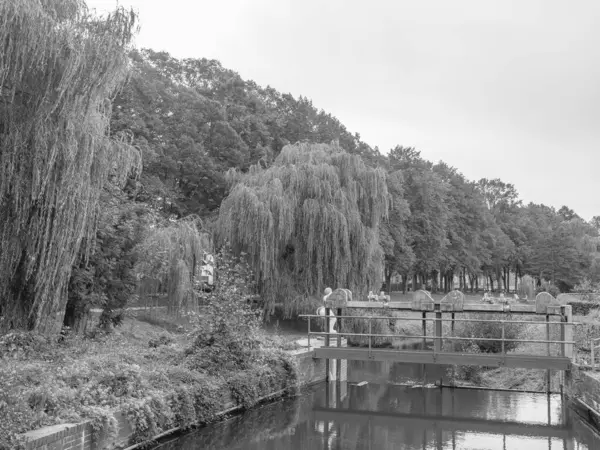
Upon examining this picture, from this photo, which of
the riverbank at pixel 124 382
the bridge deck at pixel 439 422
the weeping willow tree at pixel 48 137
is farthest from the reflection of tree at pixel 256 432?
the weeping willow tree at pixel 48 137

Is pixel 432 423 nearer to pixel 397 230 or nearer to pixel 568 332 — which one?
pixel 568 332

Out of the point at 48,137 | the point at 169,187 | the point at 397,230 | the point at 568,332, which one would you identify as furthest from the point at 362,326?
the point at 397,230

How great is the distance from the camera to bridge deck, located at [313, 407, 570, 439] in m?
12.1

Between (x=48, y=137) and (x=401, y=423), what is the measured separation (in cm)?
868

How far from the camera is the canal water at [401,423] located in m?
10.9

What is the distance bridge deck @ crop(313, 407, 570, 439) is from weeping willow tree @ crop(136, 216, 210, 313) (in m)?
7.22

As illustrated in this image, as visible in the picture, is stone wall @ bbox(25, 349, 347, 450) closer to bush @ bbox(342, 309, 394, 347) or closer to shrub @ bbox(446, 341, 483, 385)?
shrub @ bbox(446, 341, 483, 385)

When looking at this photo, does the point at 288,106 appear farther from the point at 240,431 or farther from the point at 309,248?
the point at 240,431

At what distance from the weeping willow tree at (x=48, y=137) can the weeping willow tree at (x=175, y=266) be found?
6147mm

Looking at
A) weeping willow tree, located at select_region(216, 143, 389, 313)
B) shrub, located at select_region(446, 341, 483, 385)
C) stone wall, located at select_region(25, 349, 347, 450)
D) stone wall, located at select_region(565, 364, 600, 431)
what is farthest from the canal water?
weeping willow tree, located at select_region(216, 143, 389, 313)

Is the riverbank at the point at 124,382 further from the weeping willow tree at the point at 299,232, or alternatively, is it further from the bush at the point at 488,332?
the weeping willow tree at the point at 299,232

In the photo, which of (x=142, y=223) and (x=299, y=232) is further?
(x=299, y=232)

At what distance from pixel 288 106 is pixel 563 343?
1071 inches

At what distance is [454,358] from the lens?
14.8 meters
